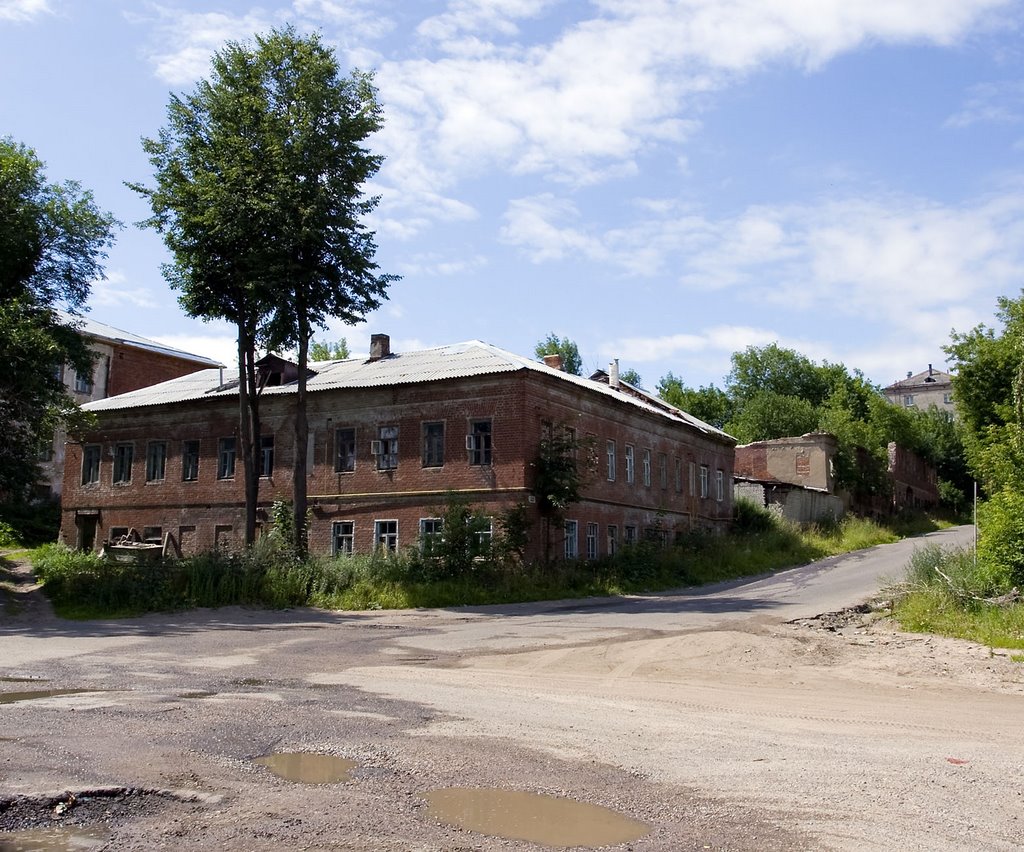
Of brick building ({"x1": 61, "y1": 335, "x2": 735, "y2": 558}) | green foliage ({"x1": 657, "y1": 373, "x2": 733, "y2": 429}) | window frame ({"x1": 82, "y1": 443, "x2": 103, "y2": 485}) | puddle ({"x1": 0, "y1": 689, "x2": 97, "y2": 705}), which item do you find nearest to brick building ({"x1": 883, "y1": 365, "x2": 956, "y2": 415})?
green foliage ({"x1": 657, "y1": 373, "x2": 733, "y2": 429})

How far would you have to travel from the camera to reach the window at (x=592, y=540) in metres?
31.4

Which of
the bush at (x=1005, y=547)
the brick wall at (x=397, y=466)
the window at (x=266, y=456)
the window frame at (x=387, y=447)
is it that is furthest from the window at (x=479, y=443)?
the bush at (x=1005, y=547)

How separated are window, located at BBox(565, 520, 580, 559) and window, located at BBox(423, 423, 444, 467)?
4499 mm

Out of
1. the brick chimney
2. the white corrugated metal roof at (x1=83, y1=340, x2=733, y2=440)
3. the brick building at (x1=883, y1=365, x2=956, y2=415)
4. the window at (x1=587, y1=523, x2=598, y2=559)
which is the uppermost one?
the brick building at (x1=883, y1=365, x2=956, y2=415)

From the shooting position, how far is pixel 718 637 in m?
15.5

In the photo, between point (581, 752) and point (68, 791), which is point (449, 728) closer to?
point (581, 752)

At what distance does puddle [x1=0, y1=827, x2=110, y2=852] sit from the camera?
16.7ft

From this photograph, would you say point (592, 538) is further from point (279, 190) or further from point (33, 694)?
point (33, 694)

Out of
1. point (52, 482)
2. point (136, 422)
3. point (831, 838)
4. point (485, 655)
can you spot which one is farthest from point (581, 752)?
point (52, 482)

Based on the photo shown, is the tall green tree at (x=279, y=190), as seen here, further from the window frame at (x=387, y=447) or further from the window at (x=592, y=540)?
the window at (x=592, y=540)

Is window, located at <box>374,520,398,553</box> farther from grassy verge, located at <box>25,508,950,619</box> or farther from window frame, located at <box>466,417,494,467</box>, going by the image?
grassy verge, located at <box>25,508,950,619</box>

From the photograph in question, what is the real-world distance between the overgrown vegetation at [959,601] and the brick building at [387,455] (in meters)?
11.2

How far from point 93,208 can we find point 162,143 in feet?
10.7

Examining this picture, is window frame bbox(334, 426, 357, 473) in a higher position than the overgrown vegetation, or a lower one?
higher
